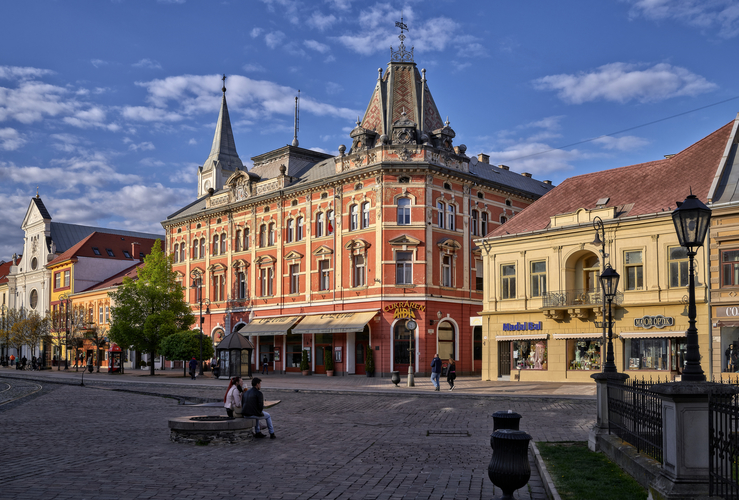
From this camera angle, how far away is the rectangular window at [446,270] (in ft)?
158

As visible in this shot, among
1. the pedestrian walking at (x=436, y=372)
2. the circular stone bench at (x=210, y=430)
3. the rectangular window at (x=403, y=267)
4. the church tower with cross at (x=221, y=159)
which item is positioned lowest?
the pedestrian walking at (x=436, y=372)

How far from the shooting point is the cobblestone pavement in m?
10.1

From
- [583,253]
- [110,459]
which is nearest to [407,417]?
[110,459]

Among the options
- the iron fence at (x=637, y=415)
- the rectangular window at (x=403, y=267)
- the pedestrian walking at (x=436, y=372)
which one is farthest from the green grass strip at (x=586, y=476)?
the rectangular window at (x=403, y=267)

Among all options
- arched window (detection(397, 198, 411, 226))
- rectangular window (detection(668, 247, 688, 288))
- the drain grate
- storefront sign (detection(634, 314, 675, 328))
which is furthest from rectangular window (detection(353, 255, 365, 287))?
the drain grate

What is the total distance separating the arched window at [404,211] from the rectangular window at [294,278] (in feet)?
33.8

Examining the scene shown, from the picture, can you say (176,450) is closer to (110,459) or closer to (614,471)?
(110,459)

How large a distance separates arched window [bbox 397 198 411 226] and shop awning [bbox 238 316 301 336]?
1105 cm

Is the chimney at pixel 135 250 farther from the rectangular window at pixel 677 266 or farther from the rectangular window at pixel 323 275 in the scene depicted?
the rectangular window at pixel 677 266

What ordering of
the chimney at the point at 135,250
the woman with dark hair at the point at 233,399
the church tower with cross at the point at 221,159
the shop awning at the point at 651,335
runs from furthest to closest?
the chimney at the point at 135,250 < the church tower with cross at the point at 221,159 < the shop awning at the point at 651,335 < the woman with dark hair at the point at 233,399

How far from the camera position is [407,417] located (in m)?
20.9

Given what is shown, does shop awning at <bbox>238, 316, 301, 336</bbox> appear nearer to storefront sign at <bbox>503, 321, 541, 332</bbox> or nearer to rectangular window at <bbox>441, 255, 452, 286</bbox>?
rectangular window at <bbox>441, 255, 452, 286</bbox>

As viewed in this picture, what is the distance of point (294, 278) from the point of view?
54.4 m

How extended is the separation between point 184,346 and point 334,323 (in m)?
10.7
